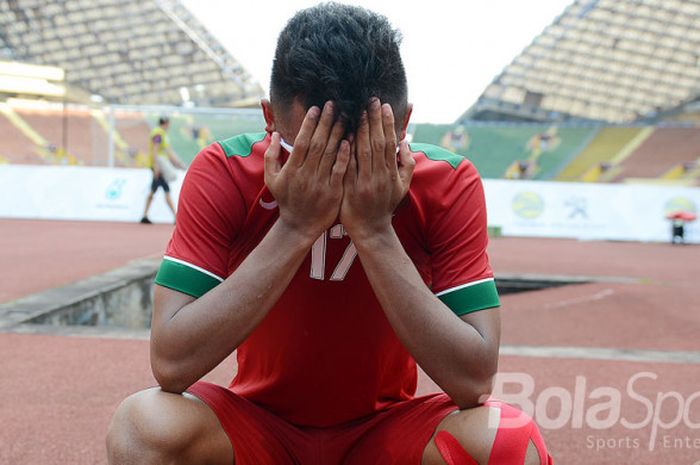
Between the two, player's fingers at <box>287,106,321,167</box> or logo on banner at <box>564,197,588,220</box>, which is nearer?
player's fingers at <box>287,106,321,167</box>

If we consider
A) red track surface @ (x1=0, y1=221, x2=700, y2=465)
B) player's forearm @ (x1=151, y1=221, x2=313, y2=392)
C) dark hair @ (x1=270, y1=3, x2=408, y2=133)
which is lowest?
red track surface @ (x1=0, y1=221, x2=700, y2=465)

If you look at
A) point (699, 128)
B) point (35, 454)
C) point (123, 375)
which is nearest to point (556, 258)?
point (123, 375)

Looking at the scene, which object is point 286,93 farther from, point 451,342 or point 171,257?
point 451,342

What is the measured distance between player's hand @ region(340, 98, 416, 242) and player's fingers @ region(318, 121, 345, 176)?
0.14ft

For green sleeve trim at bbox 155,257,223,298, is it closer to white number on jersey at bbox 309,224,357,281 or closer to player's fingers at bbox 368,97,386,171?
white number on jersey at bbox 309,224,357,281

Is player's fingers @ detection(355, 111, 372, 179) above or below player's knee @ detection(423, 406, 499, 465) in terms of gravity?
above

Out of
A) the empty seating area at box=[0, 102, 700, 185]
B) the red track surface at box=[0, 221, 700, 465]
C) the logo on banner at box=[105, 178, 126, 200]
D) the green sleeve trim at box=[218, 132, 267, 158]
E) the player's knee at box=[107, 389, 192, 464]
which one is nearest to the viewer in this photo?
the player's knee at box=[107, 389, 192, 464]

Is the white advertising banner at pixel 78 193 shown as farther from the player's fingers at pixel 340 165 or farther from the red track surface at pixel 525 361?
the player's fingers at pixel 340 165

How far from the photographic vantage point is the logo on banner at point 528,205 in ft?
51.9

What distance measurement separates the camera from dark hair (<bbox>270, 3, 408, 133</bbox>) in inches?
68.4

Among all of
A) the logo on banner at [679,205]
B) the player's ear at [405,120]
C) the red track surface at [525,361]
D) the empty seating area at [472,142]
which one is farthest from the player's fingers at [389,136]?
the empty seating area at [472,142]

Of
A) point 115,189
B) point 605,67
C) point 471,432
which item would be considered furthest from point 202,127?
point 605,67

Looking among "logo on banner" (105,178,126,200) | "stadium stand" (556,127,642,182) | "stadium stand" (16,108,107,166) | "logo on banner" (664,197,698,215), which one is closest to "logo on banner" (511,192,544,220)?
"logo on banner" (664,197,698,215)

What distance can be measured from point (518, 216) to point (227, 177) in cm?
1444
